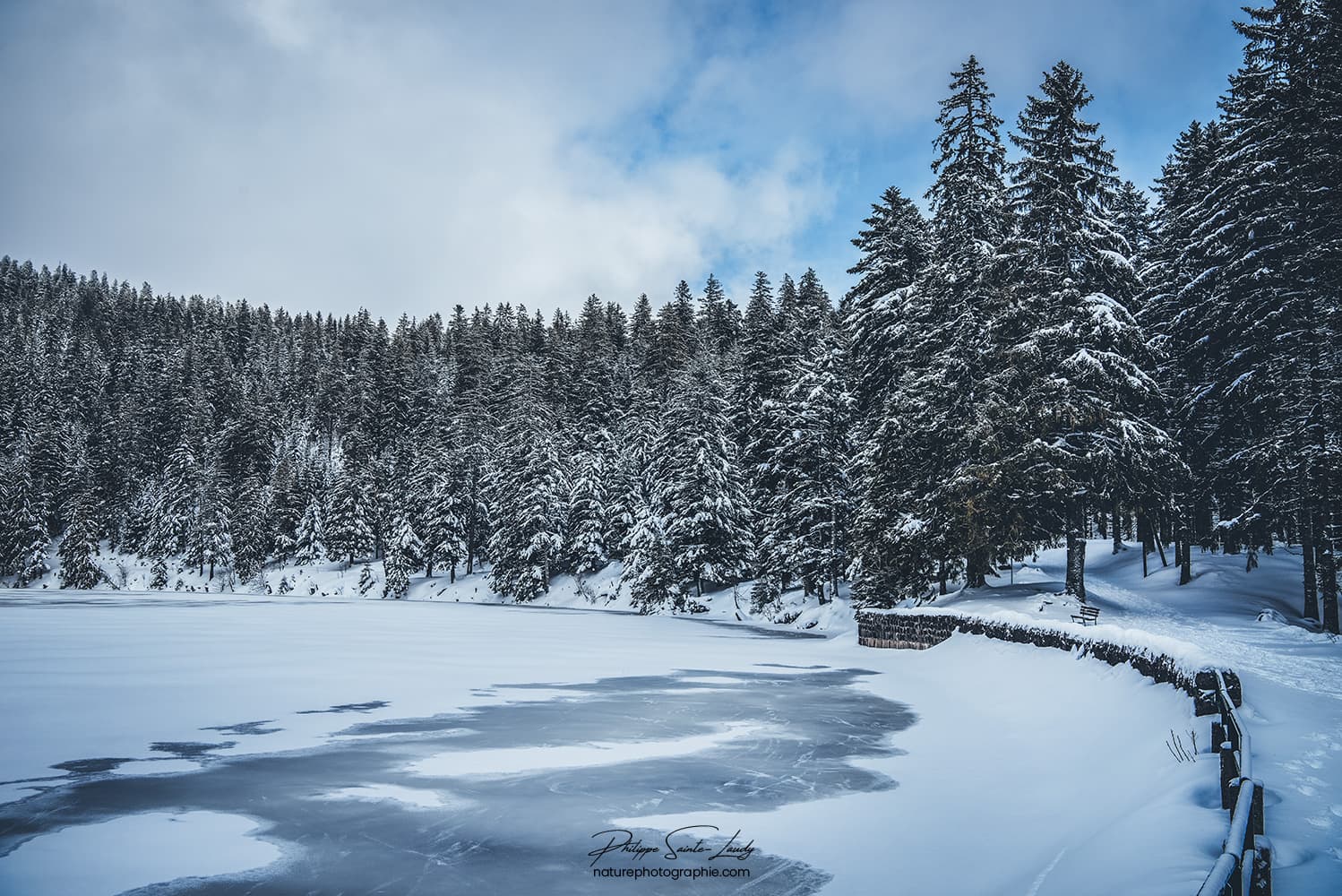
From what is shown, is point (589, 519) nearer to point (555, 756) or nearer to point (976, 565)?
point (976, 565)

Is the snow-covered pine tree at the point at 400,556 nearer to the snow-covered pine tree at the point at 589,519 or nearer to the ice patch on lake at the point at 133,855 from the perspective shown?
the snow-covered pine tree at the point at 589,519

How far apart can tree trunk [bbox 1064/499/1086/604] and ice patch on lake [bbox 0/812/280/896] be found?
2532 centimetres

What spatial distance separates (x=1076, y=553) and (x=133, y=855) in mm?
26721

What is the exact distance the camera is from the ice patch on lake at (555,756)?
10.1m

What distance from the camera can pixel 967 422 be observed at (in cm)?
2855

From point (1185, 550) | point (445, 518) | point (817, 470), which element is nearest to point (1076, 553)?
point (1185, 550)

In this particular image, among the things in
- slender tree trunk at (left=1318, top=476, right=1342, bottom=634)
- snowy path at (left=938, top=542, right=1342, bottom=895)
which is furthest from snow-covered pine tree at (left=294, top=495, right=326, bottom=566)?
slender tree trunk at (left=1318, top=476, right=1342, bottom=634)

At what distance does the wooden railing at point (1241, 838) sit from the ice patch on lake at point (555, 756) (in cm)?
637

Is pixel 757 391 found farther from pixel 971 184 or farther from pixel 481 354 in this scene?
pixel 481 354

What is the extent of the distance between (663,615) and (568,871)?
40.0 meters

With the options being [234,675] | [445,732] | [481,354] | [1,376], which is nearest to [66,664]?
Answer: [234,675]

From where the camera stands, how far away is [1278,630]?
76.3 feet

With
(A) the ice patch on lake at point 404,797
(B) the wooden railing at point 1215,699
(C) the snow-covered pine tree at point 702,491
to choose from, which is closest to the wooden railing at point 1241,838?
(B) the wooden railing at point 1215,699

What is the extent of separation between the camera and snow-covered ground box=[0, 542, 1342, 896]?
6.80m
